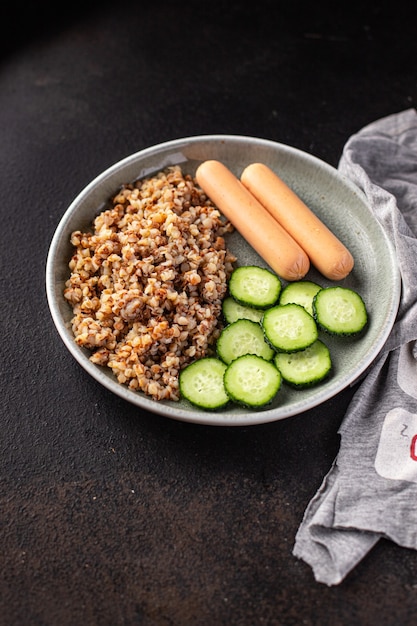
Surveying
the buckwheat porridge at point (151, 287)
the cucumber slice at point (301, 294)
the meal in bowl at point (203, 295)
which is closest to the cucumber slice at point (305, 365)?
the meal in bowl at point (203, 295)

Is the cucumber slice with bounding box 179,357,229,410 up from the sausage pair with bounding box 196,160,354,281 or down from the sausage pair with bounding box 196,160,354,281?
down

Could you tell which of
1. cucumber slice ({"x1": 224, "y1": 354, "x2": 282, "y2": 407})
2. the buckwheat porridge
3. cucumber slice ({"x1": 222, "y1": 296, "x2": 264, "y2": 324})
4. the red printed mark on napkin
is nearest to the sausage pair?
the buckwheat porridge

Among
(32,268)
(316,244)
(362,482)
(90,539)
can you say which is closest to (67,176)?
(32,268)

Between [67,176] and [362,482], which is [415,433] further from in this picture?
[67,176]

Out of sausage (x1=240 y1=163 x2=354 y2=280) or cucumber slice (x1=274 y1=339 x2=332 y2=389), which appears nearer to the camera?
cucumber slice (x1=274 y1=339 x2=332 y2=389)

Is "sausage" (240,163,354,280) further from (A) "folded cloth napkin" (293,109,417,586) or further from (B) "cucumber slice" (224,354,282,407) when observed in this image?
(B) "cucumber slice" (224,354,282,407)

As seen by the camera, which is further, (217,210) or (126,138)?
(126,138)
